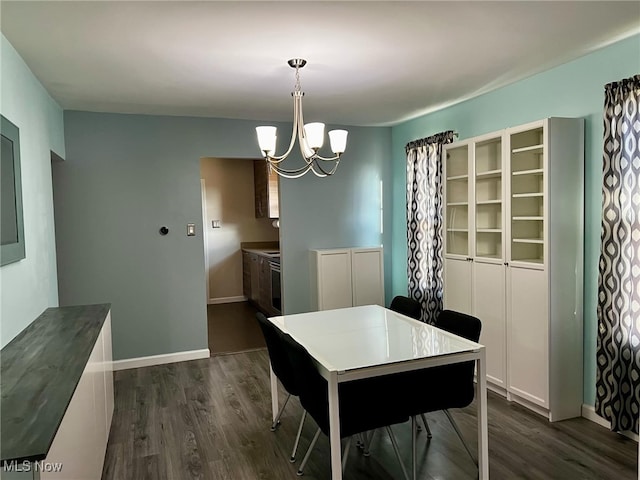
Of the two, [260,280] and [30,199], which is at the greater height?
[30,199]

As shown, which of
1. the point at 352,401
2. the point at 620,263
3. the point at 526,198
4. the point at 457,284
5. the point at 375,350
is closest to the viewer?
the point at 352,401

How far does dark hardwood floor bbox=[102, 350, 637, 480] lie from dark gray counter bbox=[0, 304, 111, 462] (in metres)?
0.86

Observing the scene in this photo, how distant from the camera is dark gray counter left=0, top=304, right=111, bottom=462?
4.26ft

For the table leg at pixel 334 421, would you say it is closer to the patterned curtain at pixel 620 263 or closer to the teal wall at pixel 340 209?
the patterned curtain at pixel 620 263

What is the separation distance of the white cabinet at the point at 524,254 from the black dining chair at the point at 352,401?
144cm

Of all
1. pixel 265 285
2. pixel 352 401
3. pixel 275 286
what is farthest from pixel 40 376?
pixel 265 285

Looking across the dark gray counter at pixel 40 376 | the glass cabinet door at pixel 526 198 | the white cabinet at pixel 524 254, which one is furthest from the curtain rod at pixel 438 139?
the dark gray counter at pixel 40 376

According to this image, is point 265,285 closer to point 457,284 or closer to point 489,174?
point 457,284

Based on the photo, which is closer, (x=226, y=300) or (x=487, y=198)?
(x=487, y=198)

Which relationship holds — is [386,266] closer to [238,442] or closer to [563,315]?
[563,315]

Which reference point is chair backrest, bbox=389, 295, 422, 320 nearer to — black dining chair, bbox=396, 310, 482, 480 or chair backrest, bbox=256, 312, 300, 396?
black dining chair, bbox=396, 310, 482, 480

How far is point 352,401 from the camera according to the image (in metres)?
2.25

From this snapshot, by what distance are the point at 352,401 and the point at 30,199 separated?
7.57 ft

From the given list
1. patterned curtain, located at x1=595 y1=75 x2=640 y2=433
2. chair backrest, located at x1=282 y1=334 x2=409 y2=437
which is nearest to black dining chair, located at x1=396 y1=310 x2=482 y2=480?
chair backrest, located at x1=282 y1=334 x2=409 y2=437
